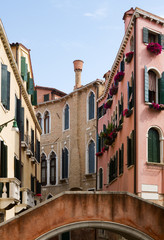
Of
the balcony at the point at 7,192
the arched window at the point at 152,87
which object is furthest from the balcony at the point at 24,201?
the arched window at the point at 152,87

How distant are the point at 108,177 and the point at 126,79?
7867 millimetres

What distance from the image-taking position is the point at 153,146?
2034cm

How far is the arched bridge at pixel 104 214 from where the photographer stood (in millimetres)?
14688

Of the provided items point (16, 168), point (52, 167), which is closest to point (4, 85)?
point (16, 168)

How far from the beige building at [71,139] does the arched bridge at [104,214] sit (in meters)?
18.4

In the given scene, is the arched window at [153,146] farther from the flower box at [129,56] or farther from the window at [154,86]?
the flower box at [129,56]

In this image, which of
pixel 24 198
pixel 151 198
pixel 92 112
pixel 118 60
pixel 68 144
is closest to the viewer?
pixel 151 198

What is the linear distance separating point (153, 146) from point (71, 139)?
17.1 metres

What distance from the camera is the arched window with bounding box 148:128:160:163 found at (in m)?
20.2

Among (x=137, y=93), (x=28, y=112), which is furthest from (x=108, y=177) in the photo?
(x=137, y=93)

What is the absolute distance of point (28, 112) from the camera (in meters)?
26.9

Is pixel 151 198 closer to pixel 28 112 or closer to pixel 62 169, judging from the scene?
pixel 28 112

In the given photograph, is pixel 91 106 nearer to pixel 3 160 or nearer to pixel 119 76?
pixel 119 76

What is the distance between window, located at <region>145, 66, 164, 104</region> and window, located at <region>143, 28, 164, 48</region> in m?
1.34
